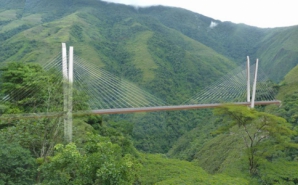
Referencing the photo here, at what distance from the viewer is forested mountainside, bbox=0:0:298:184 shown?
5672 mm

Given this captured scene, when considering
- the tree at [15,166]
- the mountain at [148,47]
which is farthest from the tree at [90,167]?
the mountain at [148,47]

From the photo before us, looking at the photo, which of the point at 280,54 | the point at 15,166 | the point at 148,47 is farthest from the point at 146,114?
the point at 280,54

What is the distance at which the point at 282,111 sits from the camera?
47.2 ft

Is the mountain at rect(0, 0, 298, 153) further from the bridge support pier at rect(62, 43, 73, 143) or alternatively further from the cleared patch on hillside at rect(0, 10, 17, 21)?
the bridge support pier at rect(62, 43, 73, 143)

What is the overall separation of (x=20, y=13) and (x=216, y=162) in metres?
69.9

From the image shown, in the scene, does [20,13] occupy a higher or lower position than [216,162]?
higher

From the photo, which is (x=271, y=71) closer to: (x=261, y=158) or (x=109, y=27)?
(x=109, y=27)

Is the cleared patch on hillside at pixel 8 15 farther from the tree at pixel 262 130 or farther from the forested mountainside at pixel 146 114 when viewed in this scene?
the tree at pixel 262 130

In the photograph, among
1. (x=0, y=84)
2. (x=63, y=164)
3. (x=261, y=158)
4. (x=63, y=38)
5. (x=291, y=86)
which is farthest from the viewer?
(x=63, y=38)

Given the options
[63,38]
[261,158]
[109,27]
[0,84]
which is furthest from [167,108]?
[109,27]

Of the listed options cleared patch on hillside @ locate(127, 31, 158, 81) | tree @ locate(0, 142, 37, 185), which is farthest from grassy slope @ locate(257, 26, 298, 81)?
tree @ locate(0, 142, 37, 185)

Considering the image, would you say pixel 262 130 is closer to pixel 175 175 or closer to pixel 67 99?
pixel 175 175

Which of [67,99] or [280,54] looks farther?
[280,54]

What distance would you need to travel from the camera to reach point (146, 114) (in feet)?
99.6
